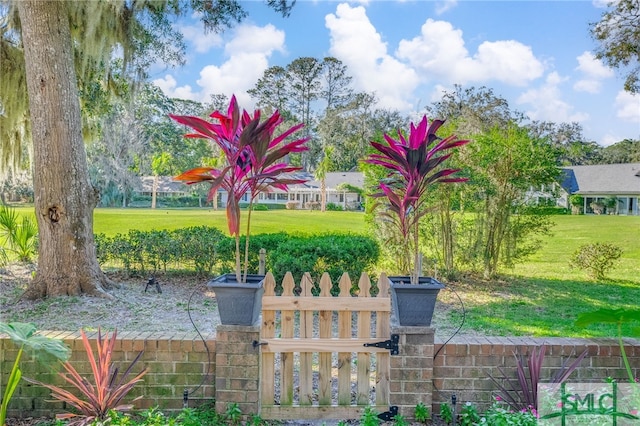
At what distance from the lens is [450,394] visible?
7.49 ft

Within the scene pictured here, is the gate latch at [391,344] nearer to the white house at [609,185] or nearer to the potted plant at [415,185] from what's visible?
the potted plant at [415,185]

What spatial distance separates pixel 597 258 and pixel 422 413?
6.57 meters

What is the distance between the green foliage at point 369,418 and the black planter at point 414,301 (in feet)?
1.57

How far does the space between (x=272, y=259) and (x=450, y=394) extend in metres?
3.12

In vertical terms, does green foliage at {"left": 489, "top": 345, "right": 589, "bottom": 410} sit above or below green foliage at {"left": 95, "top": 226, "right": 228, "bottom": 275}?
below

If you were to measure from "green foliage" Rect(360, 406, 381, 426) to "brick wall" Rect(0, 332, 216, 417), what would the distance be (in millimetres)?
803

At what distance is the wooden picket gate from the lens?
2.23 meters

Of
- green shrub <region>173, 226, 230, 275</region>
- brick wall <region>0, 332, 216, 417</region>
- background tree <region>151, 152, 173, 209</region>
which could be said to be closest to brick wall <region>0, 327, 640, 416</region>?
brick wall <region>0, 332, 216, 417</region>

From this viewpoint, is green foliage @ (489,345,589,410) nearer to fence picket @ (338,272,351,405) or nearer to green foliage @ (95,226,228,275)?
fence picket @ (338,272,351,405)

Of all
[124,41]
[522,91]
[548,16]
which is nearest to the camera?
[124,41]

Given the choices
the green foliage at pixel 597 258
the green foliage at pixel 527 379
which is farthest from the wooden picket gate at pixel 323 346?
the green foliage at pixel 597 258

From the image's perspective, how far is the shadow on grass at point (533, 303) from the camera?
430 cm

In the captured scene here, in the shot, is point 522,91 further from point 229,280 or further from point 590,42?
point 229,280

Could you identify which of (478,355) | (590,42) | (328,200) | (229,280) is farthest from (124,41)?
(328,200)
